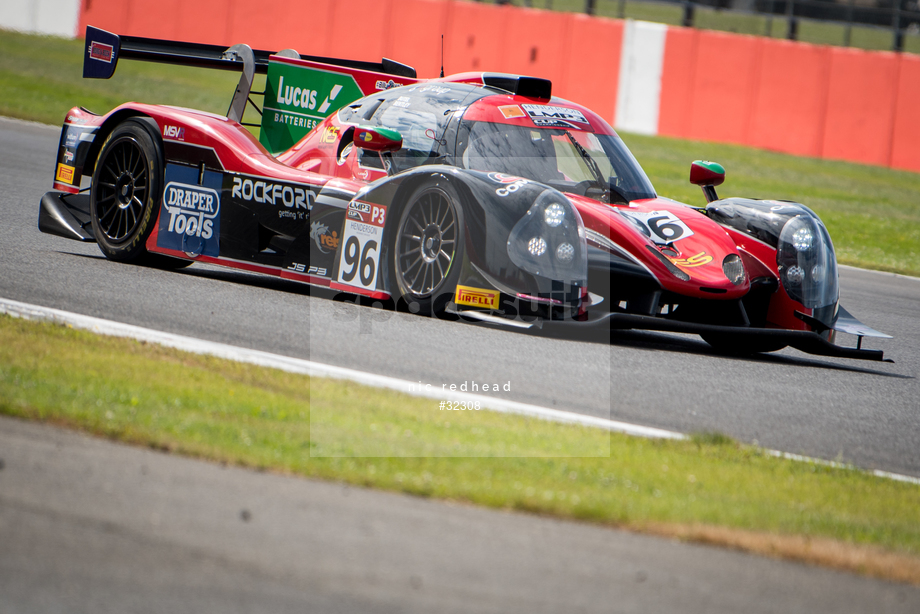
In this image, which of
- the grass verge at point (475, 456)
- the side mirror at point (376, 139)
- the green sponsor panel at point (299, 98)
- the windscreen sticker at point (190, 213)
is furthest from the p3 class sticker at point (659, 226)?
the windscreen sticker at point (190, 213)

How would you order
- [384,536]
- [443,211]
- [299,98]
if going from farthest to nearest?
[299,98], [443,211], [384,536]

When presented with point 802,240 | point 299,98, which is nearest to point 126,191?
point 299,98

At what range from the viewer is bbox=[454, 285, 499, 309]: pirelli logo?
6414 mm

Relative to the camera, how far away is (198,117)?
8039mm

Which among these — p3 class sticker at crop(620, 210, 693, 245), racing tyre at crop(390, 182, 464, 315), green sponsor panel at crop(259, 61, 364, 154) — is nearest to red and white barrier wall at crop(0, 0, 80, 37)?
green sponsor panel at crop(259, 61, 364, 154)

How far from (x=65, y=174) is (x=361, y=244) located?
288 cm

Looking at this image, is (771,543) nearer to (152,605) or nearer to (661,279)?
(152,605)

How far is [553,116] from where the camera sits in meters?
7.50

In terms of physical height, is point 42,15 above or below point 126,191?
above

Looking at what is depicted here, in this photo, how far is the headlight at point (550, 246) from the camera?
6.30m

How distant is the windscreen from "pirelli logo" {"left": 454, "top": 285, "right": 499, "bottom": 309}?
0.96 meters

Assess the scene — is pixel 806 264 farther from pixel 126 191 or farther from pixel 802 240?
pixel 126 191

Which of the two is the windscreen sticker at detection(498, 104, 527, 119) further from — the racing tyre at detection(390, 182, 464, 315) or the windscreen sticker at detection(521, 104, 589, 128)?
the racing tyre at detection(390, 182, 464, 315)

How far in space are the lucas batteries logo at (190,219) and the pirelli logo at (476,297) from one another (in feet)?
6.58
